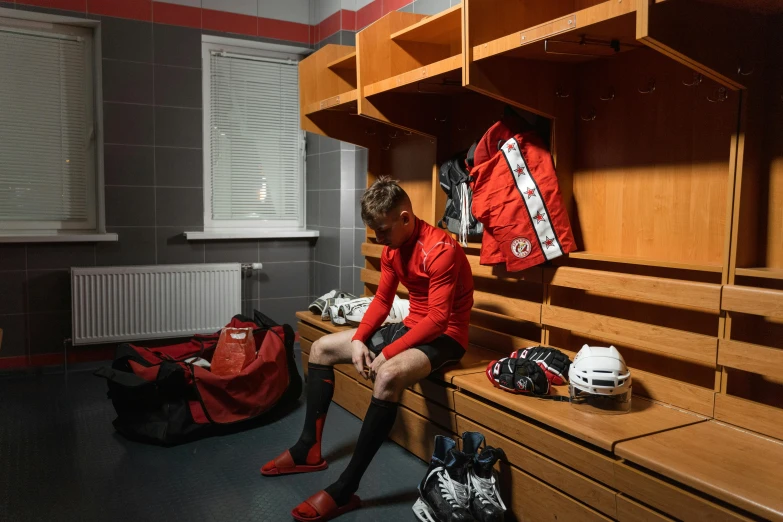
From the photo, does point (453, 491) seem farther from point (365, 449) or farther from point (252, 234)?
point (252, 234)

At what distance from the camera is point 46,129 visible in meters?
4.08

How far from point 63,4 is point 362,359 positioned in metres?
3.14

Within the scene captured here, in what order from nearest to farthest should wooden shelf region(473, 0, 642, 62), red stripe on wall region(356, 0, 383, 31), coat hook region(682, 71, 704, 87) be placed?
wooden shelf region(473, 0, 642, 62) < coat hook region(682, 71, 704, 87) < red stripe on wall region(356, 0, 383, 31)

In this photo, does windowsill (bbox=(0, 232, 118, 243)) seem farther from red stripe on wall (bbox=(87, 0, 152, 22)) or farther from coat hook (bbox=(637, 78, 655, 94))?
coat hook (bbox=(637, 78, 655, 94))

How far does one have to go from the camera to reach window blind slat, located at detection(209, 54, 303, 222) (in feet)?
15.3

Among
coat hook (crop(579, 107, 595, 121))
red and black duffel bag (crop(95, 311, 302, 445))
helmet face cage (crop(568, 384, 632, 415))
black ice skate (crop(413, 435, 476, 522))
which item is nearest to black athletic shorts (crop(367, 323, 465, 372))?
black ice skate (crop(413, 435, 476, 522))

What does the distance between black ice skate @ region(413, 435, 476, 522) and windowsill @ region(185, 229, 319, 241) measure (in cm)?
279

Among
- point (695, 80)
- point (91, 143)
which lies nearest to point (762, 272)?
point (695, 80)

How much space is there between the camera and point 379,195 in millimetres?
2492

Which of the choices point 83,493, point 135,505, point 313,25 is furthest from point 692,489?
point 313,25

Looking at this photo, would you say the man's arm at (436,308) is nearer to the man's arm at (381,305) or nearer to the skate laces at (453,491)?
the man's arm at (381,305)

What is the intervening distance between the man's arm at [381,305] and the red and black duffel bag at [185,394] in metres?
0.70

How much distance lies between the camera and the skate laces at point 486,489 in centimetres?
205

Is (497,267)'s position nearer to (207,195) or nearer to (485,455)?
(485,455)
